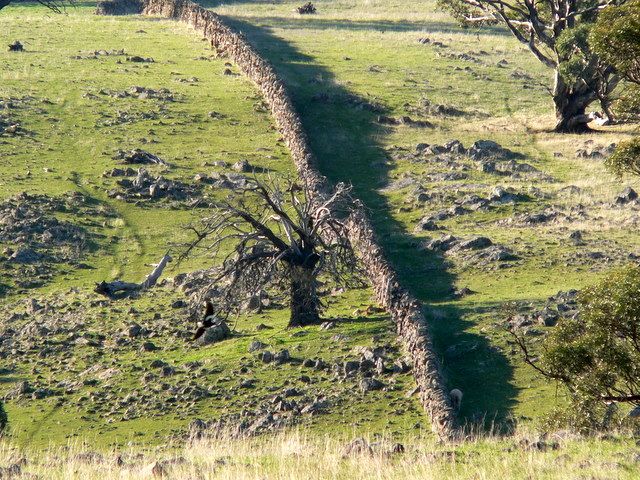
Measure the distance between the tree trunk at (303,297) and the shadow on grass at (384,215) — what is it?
3.14m

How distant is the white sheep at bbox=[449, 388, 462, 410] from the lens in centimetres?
2562

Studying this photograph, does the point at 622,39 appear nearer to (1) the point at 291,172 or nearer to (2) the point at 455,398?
(2) the point at 455,398

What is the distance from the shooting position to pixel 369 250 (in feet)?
113

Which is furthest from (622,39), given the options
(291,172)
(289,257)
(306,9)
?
(306,9)

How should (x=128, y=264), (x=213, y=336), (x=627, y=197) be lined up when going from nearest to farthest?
(x=213, y=336), (x=128, y=264), (x=627, y=197)

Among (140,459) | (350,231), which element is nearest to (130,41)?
(350,231)

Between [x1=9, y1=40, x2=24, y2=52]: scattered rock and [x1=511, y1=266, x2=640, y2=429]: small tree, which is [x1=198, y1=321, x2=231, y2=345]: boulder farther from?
[x1=9, y1=40, x2=24, y2=52]: scattered rock

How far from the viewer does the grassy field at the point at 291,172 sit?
2702 centimetres

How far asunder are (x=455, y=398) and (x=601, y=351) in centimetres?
753

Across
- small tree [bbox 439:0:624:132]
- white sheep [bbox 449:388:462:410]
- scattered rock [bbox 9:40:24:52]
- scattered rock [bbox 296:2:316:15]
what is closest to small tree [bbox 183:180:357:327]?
white sheep [bbox 449:388:462:410]

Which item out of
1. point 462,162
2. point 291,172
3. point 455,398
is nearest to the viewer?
point 455,398

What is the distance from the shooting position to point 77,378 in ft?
96.6

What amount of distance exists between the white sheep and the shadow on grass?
0.22 m

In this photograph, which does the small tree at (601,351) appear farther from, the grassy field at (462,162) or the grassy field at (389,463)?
the grassy field at (462,162)
